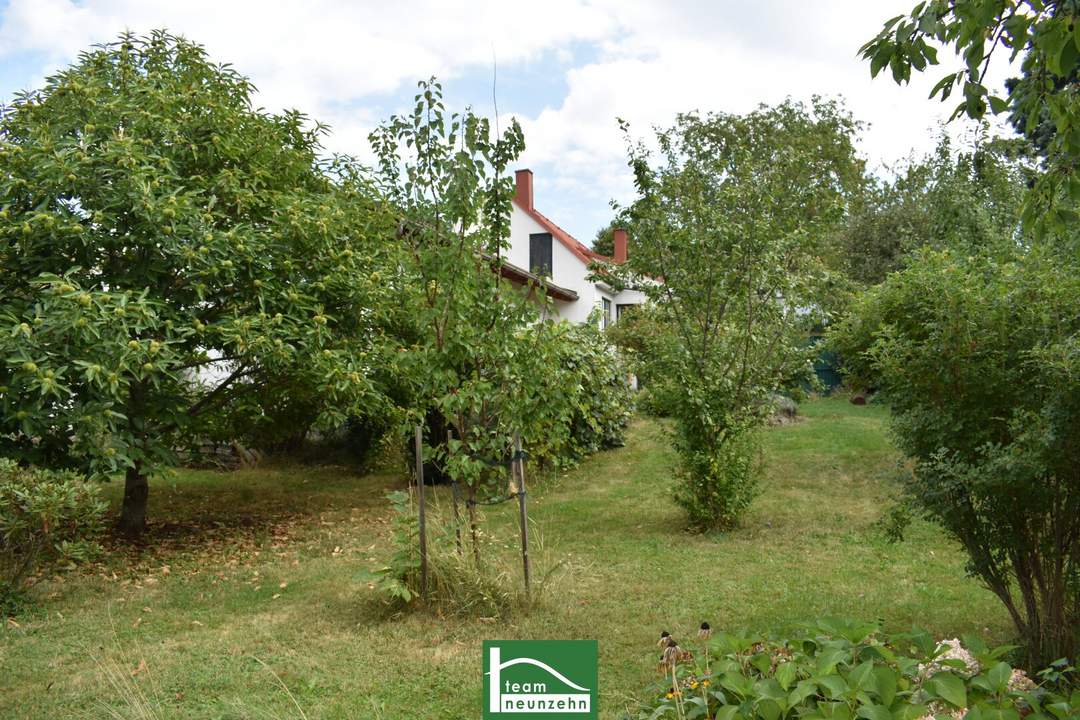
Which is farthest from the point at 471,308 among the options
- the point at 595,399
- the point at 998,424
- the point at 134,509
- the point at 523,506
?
the point at 595,399

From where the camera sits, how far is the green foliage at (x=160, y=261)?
23.2ft

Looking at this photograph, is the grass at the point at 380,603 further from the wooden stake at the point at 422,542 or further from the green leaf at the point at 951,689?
the green leaf at the point at 951,689

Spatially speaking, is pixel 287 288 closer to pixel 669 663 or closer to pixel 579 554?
pixel 579 554

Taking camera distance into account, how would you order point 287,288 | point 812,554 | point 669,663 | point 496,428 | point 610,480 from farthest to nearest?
1. point 610,480
2. point 287,288
3. point 812,554
4. point 496,428
5. point 669,663

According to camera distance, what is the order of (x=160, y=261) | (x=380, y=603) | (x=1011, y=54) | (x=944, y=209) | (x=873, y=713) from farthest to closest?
(x=944, y=209)
(x=160, y=261)
(x=380, y=603)
(x=1011, y=54)
(x=873, y=713)

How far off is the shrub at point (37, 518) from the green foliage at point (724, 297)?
5517 mm

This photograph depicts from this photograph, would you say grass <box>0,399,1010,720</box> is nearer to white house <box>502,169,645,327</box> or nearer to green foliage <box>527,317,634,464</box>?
green foliage <box>527,317,634,464</box>

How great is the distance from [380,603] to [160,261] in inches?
162

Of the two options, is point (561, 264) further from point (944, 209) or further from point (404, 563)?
point (404, 563)

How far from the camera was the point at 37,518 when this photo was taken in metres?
6.12

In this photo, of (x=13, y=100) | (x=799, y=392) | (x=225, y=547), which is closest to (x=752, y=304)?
(x=799, y=392)

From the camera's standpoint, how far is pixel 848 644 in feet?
10.4

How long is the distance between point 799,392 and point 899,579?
9.24ft

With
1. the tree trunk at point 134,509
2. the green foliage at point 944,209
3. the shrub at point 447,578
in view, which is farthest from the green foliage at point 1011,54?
the tree trunk at point 134,509
